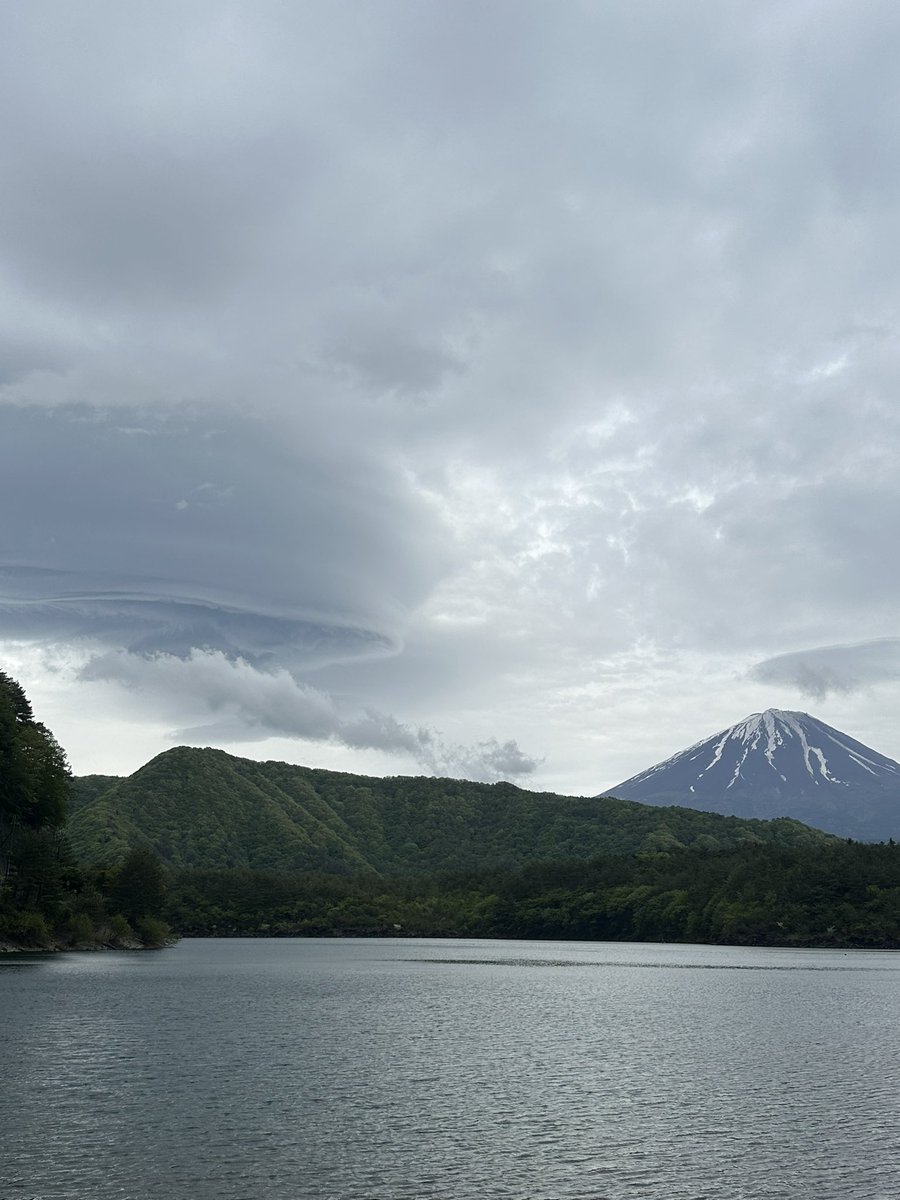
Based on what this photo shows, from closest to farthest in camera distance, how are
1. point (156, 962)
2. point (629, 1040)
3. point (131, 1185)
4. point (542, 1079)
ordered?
point (131, 1185) → point (542, 1079) → point (629, 1040) → point (156, 962)

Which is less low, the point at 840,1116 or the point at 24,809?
the point at 24,809

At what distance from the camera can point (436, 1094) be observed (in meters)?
47.2

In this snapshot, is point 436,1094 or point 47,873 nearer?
point 436,1094

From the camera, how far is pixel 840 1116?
43.4 m

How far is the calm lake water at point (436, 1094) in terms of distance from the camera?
105ft

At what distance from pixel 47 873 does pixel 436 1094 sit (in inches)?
3868

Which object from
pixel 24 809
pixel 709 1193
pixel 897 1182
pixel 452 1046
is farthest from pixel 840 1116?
pixel 24 809

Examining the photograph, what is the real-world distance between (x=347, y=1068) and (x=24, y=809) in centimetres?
9951

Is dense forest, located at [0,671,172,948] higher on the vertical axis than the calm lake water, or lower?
higher

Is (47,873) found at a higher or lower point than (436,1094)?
higher

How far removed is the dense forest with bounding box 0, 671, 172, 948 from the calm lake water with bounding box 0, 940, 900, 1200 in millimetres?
35334

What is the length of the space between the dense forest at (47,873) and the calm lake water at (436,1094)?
35.3 meters

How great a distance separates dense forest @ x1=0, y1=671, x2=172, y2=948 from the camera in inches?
5202

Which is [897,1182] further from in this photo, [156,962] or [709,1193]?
[156,962]
